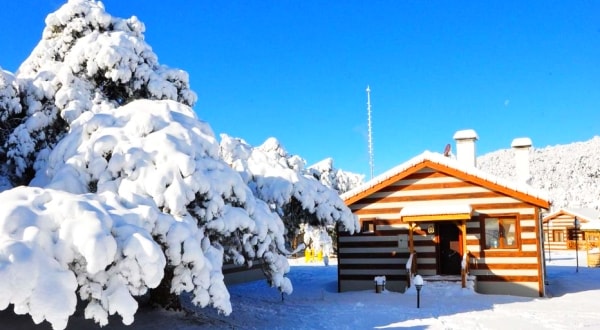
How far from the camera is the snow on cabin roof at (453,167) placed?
16.7 metres

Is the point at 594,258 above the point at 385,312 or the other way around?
above

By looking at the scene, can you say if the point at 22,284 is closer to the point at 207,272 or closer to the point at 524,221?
the point at 207,272

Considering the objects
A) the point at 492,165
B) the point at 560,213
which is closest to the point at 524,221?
the point at 560,213

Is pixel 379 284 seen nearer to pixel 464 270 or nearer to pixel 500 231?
pixel 464 270

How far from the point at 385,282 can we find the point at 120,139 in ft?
37.3

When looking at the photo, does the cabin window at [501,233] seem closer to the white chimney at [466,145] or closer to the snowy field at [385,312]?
the snowy field at [385,312]

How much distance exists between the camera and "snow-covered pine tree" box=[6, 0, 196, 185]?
531 inches

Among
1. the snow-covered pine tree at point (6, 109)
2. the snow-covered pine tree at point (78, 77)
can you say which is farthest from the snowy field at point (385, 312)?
the snow-covered pine tree at point (78, 77)

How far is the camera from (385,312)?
1370 cm

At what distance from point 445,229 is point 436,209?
155cm

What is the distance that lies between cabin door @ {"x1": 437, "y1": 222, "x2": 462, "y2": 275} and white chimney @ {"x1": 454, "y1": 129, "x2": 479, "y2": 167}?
2965mm

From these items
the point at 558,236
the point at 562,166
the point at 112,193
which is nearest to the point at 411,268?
the point at 112,193

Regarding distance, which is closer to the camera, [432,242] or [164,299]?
[164,299]

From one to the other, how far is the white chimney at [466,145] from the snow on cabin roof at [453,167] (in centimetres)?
212
